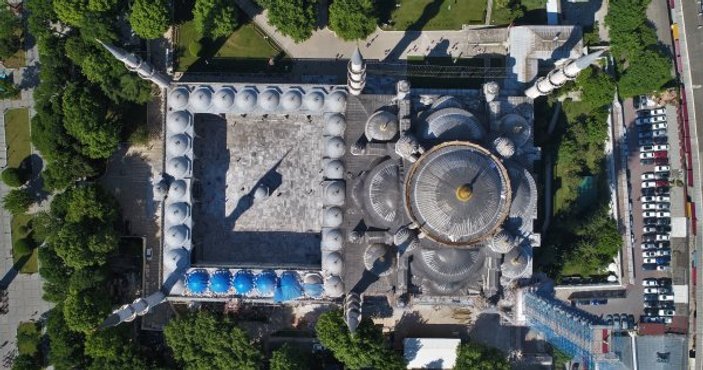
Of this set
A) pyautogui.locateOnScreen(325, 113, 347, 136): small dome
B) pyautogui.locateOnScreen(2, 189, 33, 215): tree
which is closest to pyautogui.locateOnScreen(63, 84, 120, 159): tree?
pyautogui.locateOnScreen(2, 189, 33, 215): tree

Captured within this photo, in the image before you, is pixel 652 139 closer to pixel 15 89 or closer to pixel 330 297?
pixel 330 297

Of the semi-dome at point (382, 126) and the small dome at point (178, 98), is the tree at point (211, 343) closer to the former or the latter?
the small dome at point (178, 98)

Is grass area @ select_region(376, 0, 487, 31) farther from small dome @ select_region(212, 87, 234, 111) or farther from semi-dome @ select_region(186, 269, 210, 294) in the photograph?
semi-dome @ select_region(186, 269, 210, 294)

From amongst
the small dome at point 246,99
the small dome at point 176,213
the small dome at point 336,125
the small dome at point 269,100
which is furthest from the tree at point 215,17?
the small dome at point 176,213

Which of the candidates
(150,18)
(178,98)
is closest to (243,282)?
(178,98)


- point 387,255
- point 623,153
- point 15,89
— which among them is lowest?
point 387,255

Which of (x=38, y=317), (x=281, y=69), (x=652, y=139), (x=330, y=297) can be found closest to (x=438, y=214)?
(x=330, y=297)
